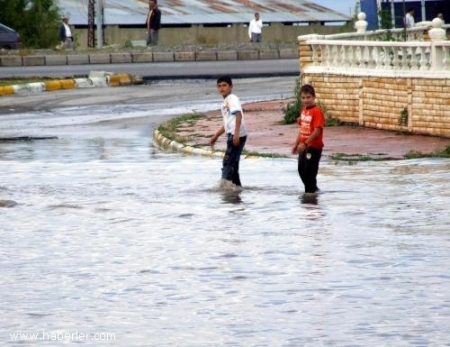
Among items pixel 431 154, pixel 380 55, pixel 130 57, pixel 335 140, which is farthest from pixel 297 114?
pixel 130 57

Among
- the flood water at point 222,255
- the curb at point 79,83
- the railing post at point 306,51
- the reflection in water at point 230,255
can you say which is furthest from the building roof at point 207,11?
the reflection in water at point 230,255

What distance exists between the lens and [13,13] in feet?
Answer: 179

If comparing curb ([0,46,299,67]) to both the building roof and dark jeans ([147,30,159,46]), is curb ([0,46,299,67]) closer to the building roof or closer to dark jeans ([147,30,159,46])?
dark jeans ([147,30,159,46])

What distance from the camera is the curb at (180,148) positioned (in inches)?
828

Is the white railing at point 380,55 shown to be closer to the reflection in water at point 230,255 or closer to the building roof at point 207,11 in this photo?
the reflection in water at point 230,255

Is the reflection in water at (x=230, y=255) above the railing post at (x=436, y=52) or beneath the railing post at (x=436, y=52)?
beneath

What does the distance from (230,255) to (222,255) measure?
6 centimetres

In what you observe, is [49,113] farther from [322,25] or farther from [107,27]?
[322,25]

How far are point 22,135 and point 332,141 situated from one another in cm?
580

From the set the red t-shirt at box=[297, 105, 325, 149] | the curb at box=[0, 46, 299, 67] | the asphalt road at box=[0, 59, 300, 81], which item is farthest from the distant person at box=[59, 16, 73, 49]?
the red t-shirt at box=[297, 105, 325, 149]

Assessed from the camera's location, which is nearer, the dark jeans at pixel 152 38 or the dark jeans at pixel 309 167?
the dark jeans at pixel 309 167

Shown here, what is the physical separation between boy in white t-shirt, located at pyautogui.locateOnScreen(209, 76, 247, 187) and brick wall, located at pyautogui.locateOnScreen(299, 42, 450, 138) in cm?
587

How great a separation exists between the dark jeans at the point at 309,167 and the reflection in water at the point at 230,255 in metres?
0.20

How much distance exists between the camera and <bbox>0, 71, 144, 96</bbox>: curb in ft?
115
